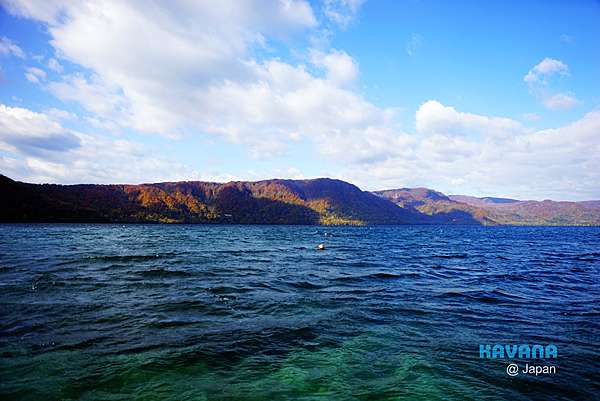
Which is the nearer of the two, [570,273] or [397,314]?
[397,314]

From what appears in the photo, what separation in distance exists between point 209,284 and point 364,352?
14519 mm

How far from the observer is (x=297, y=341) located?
12.6 m

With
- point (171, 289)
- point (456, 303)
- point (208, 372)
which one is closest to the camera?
point (208, 372)

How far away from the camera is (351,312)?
16812 mm

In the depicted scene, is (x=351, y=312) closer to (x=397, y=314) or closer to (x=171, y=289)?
(x=397, y=314)

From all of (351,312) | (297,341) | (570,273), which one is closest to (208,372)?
(297,341)

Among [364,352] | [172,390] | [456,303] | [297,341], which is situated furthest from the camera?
[456,303]

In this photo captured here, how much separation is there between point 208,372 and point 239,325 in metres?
4.43

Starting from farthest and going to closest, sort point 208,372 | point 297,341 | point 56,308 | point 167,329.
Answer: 1. point 56,308
2. point 167,329
3. point 297,341
4. point 208,372

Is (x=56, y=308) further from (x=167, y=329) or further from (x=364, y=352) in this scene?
(x=364, y=352)

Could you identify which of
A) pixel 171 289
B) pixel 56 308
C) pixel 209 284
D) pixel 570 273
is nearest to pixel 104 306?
pixel 56 308

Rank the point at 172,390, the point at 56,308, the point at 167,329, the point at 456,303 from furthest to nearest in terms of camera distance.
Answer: the point at 456,303, the point at 56,308, the point at 167,329, the point at 172,390

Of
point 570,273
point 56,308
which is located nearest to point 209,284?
point 56,308

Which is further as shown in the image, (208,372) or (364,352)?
(364,352)
